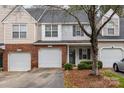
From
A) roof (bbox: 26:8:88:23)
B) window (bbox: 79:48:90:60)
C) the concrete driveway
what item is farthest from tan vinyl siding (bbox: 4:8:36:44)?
the concrete driveway

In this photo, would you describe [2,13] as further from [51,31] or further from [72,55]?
[72,55]

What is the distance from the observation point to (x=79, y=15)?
38469mm

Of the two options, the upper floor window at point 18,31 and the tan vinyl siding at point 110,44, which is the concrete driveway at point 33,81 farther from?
the tan vinyl siding at point 110,44

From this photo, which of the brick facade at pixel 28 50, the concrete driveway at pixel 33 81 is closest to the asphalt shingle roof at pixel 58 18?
the brick facade at pixel 28 50

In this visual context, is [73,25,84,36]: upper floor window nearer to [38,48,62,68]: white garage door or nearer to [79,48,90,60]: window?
[79,48,90,60]: window

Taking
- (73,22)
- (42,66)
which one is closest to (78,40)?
(73,22)

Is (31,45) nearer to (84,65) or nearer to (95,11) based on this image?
(84,65)

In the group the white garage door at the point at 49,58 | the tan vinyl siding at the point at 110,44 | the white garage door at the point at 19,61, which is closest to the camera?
the tan vinyl siding at the point at 110,44

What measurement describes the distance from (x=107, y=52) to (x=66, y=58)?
4.47 m

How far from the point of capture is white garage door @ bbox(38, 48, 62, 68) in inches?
1460

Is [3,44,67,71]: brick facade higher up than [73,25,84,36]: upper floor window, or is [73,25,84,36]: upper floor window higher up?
[73,25,84,36]: upper floor window

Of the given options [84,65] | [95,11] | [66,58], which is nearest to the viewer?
[95,11]

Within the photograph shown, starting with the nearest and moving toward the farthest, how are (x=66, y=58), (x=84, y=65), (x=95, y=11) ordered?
(x=95, y=11) < (x=84, y=65) < (x=66, y=58)

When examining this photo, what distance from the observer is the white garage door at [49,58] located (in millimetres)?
37094
